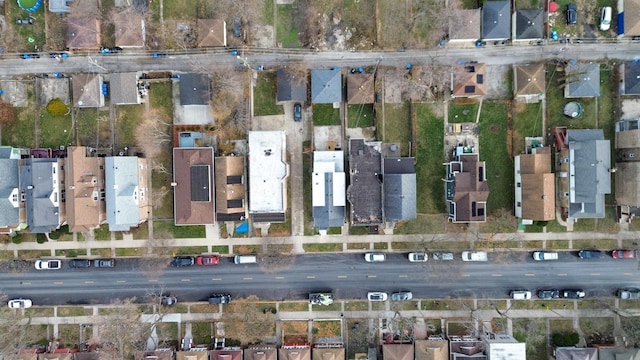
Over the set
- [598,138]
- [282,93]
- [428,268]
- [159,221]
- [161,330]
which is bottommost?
[161,330]

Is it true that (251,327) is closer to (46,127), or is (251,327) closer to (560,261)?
(46,127)

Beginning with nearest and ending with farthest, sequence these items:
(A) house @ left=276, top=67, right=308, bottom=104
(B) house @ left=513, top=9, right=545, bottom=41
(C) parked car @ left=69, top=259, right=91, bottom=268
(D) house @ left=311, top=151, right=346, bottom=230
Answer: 1. (D) house @ left=311, top=151, right=346, bottom=230
2. (B) house @ left=513, top=9, right=545, bottom=41
3. (A) house @ left=276, top=67, right=308, bottom=104
4. (C) parked car @ left=69, top=259, right=91, bottom=268

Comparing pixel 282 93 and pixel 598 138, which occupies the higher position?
pixel 282 93

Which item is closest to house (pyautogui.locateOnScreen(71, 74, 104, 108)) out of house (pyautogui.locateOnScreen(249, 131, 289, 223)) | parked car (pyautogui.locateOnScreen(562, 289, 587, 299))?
house (pyautogui.locateOnScreen(249, 131, 289, 223))

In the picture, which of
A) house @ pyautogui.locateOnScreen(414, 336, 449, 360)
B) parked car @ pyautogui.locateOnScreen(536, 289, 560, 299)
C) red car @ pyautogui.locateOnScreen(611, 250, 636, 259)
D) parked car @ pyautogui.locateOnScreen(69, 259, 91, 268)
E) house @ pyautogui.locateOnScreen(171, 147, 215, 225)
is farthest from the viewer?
parked car @ pyautogui.locateOnScreen(69, 259, 91, 268)

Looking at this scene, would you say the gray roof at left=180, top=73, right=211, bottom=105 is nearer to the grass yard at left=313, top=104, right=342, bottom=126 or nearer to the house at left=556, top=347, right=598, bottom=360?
the grass yard at left=313, top=104, right=342, bottom=126

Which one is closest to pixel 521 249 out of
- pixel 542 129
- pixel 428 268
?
pixel 428 268
